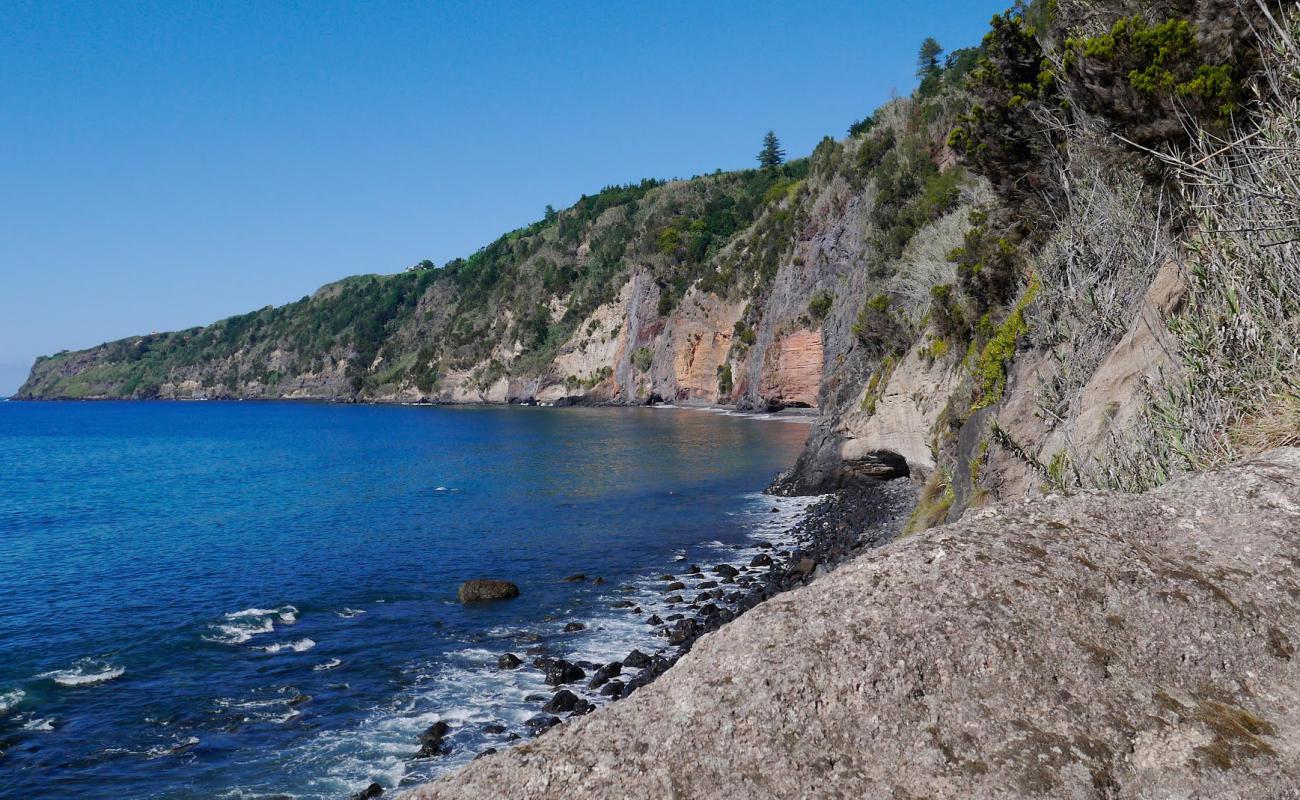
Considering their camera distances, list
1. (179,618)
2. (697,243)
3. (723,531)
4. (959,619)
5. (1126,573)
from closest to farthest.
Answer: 1. (959,619)
2. (1126,573)
3. (179,618)
4. (723,531)
5. (697,243)

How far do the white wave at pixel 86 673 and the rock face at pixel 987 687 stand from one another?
676 inches

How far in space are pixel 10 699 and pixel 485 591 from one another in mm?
9670

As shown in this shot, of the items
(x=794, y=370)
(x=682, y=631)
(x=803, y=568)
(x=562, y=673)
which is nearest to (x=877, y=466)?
(x=803, y=568)

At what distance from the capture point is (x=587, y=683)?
15.5 m

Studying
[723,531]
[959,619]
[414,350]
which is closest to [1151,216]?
[959,619]

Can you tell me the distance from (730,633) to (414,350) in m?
156

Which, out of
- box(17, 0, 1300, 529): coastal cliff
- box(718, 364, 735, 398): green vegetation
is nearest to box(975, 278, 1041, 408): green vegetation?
box(17, 0, 1300, 529): coastal cliff

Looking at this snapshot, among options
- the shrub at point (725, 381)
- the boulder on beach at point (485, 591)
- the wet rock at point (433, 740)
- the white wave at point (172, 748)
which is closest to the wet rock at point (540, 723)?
the wet rock at point (433, 740)

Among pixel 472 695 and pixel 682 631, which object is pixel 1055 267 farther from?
pixel 472 695

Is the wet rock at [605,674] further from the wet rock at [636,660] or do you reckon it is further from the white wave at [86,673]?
the white wave at [86,673]

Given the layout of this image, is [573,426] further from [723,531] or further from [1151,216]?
[1151,216]

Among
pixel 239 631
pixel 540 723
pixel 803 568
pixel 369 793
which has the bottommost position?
pixel 369 793

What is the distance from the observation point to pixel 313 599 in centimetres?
2169

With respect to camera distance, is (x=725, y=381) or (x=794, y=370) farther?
(x=725, y=381)
